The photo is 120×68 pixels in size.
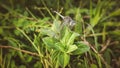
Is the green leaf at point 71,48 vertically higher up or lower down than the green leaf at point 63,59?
higher up

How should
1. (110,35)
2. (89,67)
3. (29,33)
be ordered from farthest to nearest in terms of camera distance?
(110,35), (29,33), (89,67)

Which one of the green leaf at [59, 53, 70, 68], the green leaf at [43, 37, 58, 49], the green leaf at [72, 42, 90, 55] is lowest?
the green leaf at [59, 53, 70, 68]

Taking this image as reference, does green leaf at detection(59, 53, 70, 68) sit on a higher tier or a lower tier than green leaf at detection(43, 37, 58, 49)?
lower

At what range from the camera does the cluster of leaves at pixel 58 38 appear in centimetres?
107

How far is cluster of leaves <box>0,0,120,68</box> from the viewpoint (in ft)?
3.52

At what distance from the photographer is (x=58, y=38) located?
110cm

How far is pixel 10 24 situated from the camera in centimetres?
140

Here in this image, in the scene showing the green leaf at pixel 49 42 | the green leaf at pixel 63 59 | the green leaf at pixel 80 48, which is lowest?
the green leaf at pixel 63 59

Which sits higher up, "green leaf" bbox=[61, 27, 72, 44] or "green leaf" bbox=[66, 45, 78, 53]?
"green leaf" bbox=[61, 27, 72, 44]

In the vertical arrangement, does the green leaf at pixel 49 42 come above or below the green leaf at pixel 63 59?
above

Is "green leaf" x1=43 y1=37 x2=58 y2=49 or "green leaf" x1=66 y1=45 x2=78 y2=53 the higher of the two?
"green leaf" x1=43 y1=37 x2=58 y2=49

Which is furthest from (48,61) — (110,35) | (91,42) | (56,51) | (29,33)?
(110,35)

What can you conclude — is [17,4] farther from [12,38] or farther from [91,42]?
[91,42]

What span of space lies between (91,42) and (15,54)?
43cm
